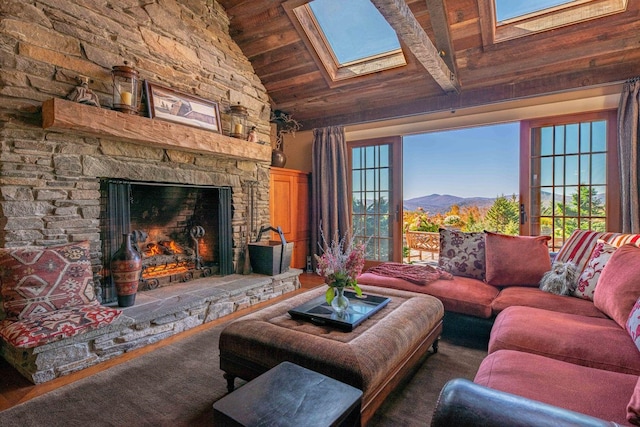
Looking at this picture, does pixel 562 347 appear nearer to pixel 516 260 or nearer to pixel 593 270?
pixel 593 270

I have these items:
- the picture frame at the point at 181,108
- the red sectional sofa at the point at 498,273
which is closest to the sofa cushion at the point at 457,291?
the red sectional sofa at the point at 498,273

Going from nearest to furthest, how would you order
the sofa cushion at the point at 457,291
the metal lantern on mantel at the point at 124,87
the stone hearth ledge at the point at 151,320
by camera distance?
the stone hearth ledge at the point at 151,320
the sofa cushion at the point at 457,291
the metal lantern on mantel at the point at 124,87

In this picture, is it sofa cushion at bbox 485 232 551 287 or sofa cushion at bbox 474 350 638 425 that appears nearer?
sofa cushion at bbox 474 350 638 425

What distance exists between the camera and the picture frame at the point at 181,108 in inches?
120

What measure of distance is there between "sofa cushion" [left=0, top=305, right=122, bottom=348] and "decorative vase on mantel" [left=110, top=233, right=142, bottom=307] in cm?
29

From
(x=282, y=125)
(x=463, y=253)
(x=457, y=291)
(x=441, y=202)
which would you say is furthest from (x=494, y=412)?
(x=441, y=202)

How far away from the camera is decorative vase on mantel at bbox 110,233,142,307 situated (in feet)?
8.55

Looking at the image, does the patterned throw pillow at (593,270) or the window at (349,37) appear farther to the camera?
the window at (349,37)

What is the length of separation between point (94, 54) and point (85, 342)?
7.23 feet

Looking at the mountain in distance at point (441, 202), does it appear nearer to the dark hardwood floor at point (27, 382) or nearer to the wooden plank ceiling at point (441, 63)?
the wooden plank ceiling at point (441, 63)

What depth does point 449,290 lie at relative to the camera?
274 centimetres

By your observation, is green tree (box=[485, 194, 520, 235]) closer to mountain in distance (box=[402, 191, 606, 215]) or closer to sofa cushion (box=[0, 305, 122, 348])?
mountain in distance (box=[402, 191, 606, 215])

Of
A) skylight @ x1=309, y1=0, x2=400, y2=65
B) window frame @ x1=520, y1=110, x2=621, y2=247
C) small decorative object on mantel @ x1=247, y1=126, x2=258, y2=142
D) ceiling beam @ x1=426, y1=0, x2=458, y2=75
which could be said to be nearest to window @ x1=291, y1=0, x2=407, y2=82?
skylight @ x1=309, y1=0, x2=400, y2=65

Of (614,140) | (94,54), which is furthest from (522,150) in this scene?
(94,54)
